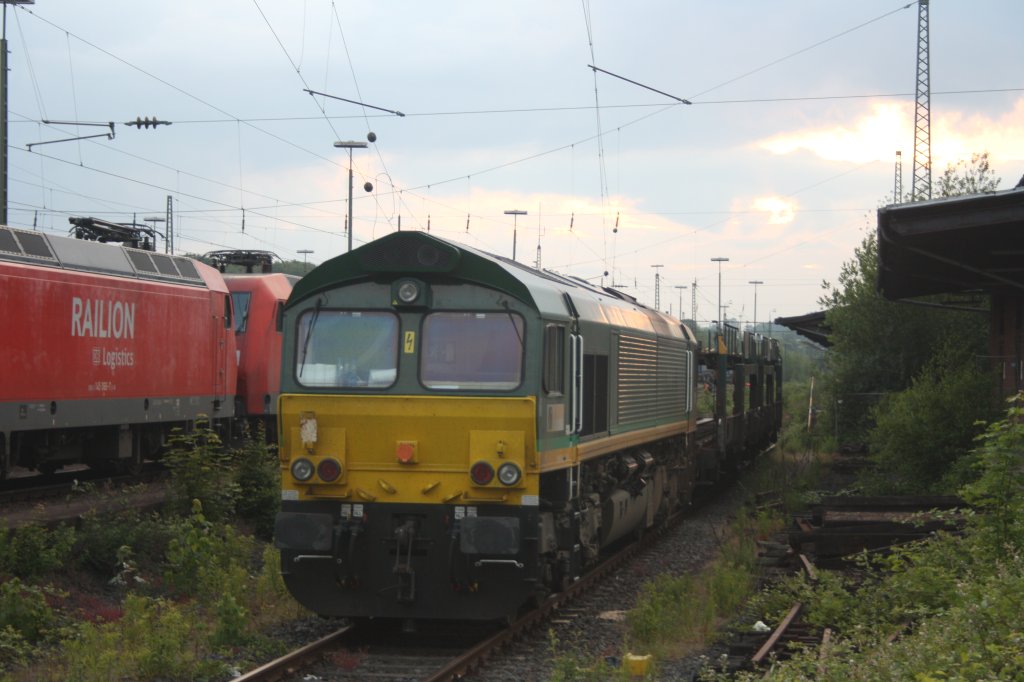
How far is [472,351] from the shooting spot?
34.0 ft

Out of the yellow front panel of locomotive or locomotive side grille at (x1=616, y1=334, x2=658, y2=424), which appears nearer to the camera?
the yellow front panel of locomotive

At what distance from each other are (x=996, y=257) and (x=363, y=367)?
11.5 meters

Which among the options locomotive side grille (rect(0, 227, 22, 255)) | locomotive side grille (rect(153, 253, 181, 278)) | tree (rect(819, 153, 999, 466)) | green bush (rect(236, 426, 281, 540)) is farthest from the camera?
tree (rect(819, 153, 999, 466))

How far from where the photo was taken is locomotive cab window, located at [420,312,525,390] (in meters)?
10.2

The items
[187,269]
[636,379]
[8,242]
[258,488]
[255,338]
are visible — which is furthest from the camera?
[255,338]

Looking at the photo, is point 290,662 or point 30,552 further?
point 30,552

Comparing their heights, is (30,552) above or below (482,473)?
below

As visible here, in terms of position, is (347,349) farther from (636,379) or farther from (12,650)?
(636,379)

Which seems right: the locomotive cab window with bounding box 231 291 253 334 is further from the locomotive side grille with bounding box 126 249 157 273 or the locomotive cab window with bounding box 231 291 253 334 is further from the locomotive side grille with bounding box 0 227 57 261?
the locomotive side grille with bounding box 0 227 57 261

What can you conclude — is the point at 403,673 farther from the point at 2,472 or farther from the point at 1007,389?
the point at 1007,389

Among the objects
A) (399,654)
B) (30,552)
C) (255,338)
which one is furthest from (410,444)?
(255,338)

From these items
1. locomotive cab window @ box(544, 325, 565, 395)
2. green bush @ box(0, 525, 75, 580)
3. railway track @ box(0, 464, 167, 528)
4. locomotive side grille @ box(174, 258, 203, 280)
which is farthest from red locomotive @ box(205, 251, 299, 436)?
locomotive cab window @ box(544, 325, 565, 395)

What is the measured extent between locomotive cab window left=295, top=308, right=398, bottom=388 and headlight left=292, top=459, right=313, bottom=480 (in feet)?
2.34

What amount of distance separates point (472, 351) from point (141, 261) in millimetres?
11110
